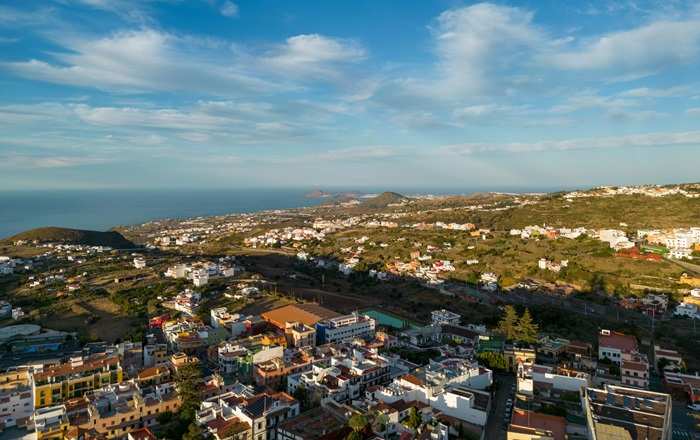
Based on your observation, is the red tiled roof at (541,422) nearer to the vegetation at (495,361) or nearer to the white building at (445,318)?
the vegetation at (495,361)

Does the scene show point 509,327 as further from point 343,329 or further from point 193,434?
point 193,434

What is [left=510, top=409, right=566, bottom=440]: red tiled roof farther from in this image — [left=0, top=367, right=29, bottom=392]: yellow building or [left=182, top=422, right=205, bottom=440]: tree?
[left=0, top=367, right=29, bottom=392]: yellow building

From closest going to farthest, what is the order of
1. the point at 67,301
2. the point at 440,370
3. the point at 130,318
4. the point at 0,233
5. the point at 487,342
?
the point at 440,370
the point at 487,342
the point at 130,318
the point at 67,301
the point at 0,233

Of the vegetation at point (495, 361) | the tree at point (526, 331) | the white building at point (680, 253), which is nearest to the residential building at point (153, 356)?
the vegetation at point (495, 361)

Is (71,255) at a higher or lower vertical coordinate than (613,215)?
lower

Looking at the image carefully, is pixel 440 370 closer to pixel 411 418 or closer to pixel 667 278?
Result: pixel 411 418

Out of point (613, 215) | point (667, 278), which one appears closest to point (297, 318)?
point (667, 278)

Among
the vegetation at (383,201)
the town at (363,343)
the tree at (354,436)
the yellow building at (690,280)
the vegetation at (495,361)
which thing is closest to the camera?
the tree at (354,436)
